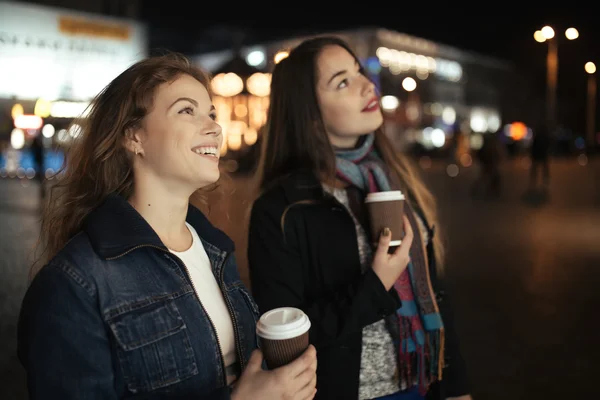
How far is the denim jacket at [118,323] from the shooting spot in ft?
4.35

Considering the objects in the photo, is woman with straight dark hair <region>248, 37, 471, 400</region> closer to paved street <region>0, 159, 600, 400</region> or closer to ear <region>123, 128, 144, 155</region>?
paved street <region>0, 159, 600, 400</region>

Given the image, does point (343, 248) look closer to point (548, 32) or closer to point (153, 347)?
point (153, 347)

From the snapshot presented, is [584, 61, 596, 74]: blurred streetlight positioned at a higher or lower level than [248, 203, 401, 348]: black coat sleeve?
higher

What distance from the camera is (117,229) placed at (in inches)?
60.4

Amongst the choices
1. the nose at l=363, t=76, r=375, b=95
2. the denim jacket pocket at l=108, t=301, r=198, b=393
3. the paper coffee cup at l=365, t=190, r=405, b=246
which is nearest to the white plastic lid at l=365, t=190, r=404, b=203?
the paper coffee cup at l=365, t=190, r=405, b=246

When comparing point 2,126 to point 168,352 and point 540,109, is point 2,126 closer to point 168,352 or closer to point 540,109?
point 540,109

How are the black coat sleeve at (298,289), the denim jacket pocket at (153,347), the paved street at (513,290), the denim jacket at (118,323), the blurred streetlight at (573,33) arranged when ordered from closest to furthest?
the denim jacket at (118,323) → the denim jacket pocket at (153,347) → the black coat sleeve at (298,289) → the blurred streetlight at (573,33) → the paved street at (513,290)

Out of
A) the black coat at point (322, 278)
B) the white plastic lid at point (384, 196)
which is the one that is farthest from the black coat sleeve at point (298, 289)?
the white plastic lid at point (384, 196)

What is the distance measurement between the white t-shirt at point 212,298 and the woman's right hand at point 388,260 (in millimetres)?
675

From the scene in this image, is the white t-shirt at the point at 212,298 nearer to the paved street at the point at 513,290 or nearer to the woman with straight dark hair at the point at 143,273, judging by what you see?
the woman with straight dark hair at the point at 143,273

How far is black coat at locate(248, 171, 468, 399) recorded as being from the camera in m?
2.12

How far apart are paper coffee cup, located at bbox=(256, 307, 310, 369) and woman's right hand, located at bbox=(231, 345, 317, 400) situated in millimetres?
23

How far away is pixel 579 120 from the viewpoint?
5723mm

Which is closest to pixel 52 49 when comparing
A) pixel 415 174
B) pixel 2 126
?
pixel 2 126
